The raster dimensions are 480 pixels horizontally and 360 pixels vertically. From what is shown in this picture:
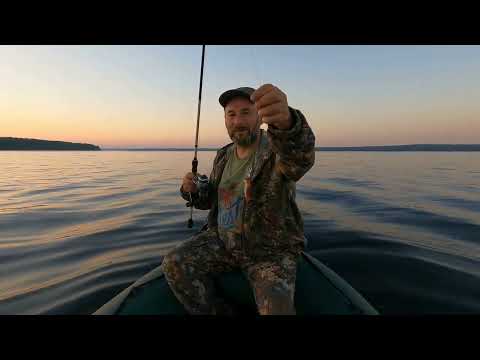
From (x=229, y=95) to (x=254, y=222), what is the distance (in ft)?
4.26

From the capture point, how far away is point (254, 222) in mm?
2393

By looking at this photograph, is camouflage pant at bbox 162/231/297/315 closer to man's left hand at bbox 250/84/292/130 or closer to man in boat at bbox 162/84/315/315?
man in boat at bbox 162/84/315/315

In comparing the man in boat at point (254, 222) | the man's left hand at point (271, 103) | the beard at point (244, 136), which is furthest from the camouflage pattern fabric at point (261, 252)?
the man's left hand at point (271, 103)

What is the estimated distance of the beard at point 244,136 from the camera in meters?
2.69

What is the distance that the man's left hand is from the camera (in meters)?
1.58

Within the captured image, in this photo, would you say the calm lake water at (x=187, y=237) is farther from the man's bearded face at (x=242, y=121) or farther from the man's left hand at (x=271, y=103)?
the man's left hand at (x=271, y=103)

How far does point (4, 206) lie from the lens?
10.0 m

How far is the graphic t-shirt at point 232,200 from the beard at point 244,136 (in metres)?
0.16

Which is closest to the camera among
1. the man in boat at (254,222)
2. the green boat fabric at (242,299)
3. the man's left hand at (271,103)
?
the man's left hand at (271,103)

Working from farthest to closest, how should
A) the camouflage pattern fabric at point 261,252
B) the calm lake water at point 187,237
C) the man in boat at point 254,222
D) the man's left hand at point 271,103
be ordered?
the calm lake water at point 187,237 < the camouflage pattern fabric at point 261,252 < the man in boat at point 254,222 < the man's left hand at point 271,103

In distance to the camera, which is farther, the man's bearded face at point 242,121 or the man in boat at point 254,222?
the man's bearded face at point 242,121

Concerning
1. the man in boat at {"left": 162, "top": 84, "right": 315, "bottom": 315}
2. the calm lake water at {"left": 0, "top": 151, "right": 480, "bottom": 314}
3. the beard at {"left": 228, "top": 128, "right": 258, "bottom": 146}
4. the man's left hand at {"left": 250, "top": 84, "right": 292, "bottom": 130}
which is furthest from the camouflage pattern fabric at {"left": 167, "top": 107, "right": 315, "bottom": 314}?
the calm lake water at {"left": 0, "top": 151, "right": 480, "bottom": 314}
